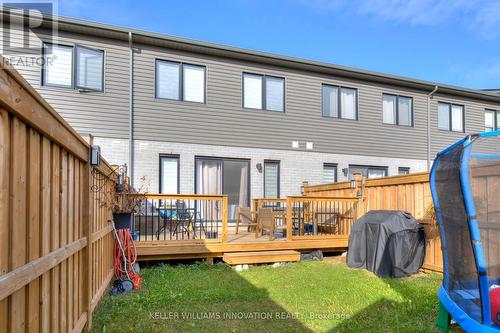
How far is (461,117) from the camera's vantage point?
12.9 meters

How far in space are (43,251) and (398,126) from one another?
1171cm

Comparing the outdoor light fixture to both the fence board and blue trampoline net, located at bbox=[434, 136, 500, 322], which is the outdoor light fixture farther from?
blue trampoline net, located at bbox=[434, 136, 500, 322]

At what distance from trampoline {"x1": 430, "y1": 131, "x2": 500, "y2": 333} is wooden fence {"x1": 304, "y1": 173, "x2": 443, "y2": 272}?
8.95 ft

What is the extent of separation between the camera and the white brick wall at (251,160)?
8648 mm

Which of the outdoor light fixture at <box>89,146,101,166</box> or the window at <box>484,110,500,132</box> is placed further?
the window at <box>484,110,500,132</box>

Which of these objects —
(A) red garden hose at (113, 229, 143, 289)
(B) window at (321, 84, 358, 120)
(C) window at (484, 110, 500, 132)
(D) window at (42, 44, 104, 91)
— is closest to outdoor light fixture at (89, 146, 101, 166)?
(A) red garden hose at (113, 229, 143, 289)

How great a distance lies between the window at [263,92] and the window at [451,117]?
614 centimetres

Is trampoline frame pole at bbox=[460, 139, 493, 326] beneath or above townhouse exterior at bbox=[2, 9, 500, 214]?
beneath

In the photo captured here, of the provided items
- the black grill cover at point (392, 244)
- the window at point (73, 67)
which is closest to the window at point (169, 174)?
the window at point (73, 67)

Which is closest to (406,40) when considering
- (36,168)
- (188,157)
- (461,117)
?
(461,117)

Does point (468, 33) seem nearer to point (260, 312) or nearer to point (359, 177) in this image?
point (359, 177)

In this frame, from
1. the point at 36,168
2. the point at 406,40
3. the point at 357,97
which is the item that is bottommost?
the point at 36,168

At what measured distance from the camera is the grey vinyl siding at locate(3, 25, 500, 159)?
28.0 feet

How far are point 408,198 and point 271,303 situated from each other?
3551 millimetres
